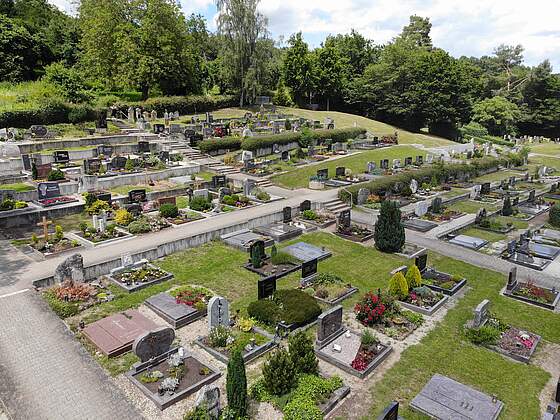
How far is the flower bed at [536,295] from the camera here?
16.3 m

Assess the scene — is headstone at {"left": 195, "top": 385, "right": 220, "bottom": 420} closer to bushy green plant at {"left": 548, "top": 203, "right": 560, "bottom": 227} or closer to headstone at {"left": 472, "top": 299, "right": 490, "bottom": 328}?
headstone at {"left": 472, "top": 299, "right": 490, "bottom": 328}

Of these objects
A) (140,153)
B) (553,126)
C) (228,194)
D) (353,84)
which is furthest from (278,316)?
(553,126)

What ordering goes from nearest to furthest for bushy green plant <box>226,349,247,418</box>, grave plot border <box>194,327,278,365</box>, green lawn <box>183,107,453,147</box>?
1. bushy green plant <box>226,349,247,418</box>
2. grave plot border <box>194,327,278,365</box>
3. green lawn <box>183,107,453,147</box>

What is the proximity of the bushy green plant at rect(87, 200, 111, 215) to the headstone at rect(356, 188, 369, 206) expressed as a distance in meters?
15.9

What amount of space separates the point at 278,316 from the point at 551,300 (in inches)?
421

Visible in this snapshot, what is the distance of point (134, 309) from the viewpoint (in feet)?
49.3

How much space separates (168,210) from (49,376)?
1383 centimetres

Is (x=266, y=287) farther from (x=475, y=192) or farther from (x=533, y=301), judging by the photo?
(x=475, y=192)

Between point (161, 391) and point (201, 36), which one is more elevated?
point (201, 36)

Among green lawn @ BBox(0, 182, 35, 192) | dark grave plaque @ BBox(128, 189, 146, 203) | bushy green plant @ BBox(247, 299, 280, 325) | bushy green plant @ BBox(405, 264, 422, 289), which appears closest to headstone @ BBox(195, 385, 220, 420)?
bushy green plant @ BBox(247, 299, 280, 325)

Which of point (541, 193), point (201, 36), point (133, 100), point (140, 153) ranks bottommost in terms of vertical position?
point (541, 193)

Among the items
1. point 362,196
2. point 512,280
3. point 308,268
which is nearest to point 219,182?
point 362,196

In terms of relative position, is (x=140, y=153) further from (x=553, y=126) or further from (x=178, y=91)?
(x=553, y=126)

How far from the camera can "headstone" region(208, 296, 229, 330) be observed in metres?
13.4
